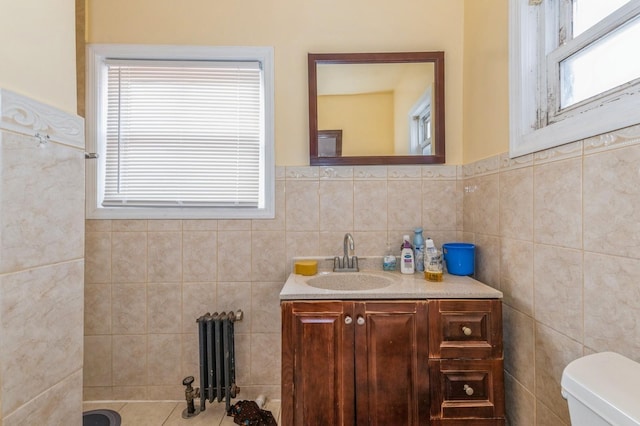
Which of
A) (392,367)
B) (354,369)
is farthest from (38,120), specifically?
(392,367)

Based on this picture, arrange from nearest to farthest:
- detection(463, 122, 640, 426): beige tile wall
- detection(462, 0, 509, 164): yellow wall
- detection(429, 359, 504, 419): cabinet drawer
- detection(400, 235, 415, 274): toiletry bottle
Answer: detection(463, 122, 640, 426): beige tile wall → detection(429, 359, 504, 419): cabinet drawer → detection(462, 0, 509, 164): yellow wall → detection(400, 235, 415, 274): toiletry bottle

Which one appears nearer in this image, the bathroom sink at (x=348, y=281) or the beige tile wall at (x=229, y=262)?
the bathroom sink at (x=348, y=281)

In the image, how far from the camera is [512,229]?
1229mm

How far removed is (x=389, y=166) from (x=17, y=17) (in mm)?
1525

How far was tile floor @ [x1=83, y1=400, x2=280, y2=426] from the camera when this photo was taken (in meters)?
1.48

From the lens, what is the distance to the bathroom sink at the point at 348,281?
5.00ft

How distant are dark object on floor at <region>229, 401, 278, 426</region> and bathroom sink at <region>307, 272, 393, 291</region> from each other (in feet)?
2.43

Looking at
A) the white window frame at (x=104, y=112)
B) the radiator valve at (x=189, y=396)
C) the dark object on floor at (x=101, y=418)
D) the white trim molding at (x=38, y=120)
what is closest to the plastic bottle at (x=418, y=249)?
the white window frame at (x=104, y=112)

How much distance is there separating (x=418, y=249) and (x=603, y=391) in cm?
102

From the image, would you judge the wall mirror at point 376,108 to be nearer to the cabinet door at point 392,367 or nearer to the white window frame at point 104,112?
the white window frame at point 104,112

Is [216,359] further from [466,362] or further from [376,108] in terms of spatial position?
[376,108]

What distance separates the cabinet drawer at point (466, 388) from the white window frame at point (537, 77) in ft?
3.04

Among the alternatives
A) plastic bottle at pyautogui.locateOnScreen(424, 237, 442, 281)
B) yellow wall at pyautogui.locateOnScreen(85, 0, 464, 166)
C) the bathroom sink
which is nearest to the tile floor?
the bathroom sink

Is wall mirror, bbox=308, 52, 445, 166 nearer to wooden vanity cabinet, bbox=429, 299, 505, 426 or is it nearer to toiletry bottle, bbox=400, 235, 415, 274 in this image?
toiletry bottle, bbox=400, 235, 415, 274
